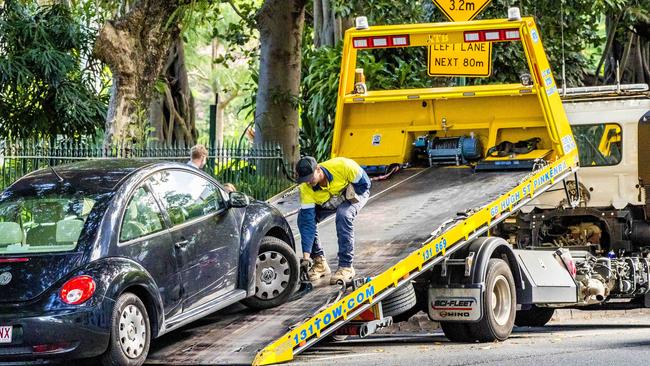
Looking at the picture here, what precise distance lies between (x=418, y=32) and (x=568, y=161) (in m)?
2.24

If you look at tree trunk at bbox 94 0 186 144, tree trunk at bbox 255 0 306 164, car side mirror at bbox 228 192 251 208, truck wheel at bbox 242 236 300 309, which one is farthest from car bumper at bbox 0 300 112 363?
tree trunk at bbox 255 0 306 164

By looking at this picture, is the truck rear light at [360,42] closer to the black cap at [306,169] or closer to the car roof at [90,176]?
the black cap at [306,169]

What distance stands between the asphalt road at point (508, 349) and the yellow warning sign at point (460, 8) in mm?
3794

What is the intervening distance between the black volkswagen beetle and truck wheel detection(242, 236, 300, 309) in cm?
1

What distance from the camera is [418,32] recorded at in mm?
15062

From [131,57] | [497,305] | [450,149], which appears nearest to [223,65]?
[131,57]

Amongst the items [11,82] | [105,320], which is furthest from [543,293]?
[11,82]

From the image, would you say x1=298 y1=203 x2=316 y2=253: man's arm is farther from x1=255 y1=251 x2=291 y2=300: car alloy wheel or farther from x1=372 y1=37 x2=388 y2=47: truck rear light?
x1=372 y1=37 x2=388 y2=47: truck rear light

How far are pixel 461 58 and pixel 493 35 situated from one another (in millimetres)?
1050

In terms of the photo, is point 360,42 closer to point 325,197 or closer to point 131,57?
point 325,197

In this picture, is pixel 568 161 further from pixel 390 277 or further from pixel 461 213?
pixel 390 277

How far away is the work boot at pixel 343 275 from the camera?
11677mm

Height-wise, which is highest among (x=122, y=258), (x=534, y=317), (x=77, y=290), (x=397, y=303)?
(x=122, y=258)

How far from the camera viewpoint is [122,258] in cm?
1011
